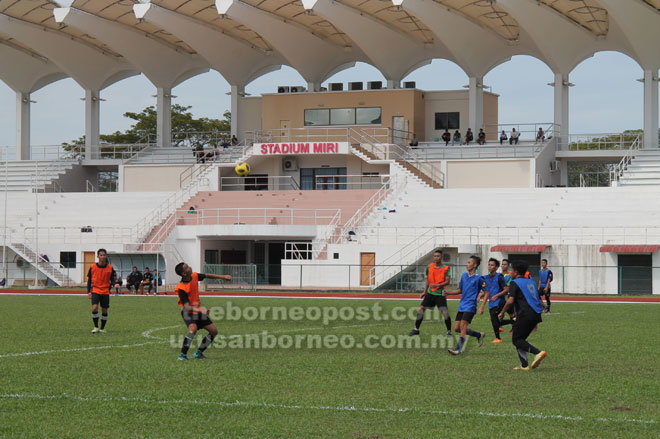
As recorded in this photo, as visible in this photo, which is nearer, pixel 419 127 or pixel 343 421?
pixel 343 421

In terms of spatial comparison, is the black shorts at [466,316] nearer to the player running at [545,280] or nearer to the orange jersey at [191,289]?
the orange jersey at [191,289]

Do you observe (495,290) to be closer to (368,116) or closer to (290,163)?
(290,163)

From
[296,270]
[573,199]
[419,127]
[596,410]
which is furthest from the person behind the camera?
[419,127]

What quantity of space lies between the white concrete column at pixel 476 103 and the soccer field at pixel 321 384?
37198 mm

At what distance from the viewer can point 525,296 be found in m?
13.8

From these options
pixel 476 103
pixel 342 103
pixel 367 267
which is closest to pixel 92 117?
pixel 342 103

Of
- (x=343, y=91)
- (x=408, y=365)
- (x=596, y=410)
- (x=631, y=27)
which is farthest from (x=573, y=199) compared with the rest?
(x=596, y=410)

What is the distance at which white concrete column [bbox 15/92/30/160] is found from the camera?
66188 mm

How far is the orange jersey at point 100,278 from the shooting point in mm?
19922

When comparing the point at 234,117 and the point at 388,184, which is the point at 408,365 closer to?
the point at 388,184

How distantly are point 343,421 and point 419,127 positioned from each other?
50444mm

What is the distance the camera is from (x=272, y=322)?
2298cm

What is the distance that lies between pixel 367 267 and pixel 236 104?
25525 millimetres

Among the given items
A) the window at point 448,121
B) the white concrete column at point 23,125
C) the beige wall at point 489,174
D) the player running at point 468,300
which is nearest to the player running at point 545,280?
the player running at point 468,300
